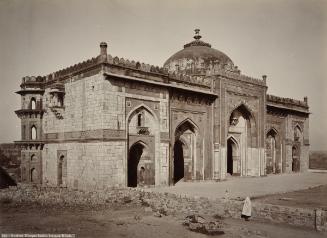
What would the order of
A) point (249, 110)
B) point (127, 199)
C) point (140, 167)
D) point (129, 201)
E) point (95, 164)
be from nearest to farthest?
point (129, 201) < point (127, 199) < point (95, 164) < point (140, 167) < point (249, 110)

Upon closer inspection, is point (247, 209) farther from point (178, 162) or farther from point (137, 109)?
point (178, 162)

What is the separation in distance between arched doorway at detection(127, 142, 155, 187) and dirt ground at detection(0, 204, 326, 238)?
471 cm

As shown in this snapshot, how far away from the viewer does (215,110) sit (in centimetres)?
1908

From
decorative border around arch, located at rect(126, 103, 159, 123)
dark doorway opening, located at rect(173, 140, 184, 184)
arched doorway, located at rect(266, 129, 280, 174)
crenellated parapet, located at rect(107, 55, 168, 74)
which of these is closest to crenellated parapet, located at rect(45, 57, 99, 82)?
crenellated parapet, located at rect(107, 55, 168, 74)

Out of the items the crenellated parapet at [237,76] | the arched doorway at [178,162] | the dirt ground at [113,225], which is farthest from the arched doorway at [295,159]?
the dirt ground at [113,225]

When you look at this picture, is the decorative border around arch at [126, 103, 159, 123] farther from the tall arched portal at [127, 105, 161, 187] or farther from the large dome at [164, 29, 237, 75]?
the large dome at [164, 29, 237, 75]

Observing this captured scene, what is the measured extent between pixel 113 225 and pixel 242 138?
13915 mm

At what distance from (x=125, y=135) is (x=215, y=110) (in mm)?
6264

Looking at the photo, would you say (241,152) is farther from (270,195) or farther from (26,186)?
(26,186)

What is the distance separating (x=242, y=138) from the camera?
2167cm

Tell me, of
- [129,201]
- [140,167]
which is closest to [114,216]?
[129,201]

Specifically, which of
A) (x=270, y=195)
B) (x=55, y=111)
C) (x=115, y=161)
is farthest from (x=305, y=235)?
(x=55, y=111)

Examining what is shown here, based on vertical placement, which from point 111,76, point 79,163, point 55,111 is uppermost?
point 111,76

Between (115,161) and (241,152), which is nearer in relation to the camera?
(115,161)
